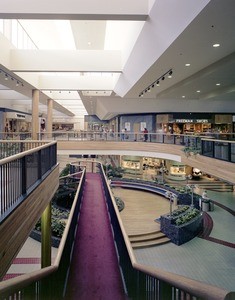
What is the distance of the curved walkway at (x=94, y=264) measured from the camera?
435cm

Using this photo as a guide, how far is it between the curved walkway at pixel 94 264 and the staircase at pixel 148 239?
4.18 meters

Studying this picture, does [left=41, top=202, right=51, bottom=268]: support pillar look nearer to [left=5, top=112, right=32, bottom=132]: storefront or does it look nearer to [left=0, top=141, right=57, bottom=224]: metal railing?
[left=0, top=141, right=57, bottom=224]: metal railing

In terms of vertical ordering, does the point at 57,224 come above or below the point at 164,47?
below

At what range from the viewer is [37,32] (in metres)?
14.1

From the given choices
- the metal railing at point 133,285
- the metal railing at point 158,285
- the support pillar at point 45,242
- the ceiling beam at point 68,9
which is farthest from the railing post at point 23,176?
the ceiling beam at point 68,9

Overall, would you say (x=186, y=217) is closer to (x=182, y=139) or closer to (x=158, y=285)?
(x=182, y=139)

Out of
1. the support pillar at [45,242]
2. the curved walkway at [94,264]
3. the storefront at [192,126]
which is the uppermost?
the storefront at [192,126]

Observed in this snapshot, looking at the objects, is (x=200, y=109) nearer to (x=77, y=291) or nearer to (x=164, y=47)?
(x=164, y=47)

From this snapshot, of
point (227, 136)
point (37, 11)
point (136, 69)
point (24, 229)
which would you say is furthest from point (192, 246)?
point (37, 11)

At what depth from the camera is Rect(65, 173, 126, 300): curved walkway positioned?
4352 millimetres

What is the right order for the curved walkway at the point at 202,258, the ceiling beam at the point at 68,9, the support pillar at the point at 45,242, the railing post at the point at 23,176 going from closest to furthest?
the railing post at the point at 23,176, the ceiling beam at the point at 68,9, the support pillar at the point at 45,242, the curved walkway at the point at 202,258

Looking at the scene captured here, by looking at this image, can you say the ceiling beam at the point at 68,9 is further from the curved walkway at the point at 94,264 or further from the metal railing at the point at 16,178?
the curved walkway at the point at 94,264

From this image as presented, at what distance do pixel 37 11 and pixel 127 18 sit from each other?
233cm

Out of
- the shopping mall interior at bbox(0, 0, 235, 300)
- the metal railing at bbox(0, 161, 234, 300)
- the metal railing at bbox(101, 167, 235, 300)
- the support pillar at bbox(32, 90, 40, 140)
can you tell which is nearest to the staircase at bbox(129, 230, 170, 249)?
the shopping mall interior at bbox(0, 0, 235, 300)
